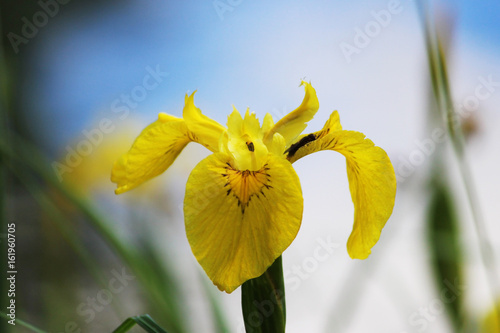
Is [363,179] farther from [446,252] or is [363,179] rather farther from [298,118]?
[446,252]

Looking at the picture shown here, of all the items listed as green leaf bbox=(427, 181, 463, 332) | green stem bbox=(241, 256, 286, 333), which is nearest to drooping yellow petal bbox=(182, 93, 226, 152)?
green stem bbox=(241, 256, 286, 333)

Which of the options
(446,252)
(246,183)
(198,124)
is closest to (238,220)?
Answer: (246,183)

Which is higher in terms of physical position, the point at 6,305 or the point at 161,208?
the point at 161,208

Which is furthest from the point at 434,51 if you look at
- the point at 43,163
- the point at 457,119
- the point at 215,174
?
the point at 43,163

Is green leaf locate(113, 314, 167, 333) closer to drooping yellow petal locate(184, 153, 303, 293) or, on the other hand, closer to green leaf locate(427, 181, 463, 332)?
drooping yellow petal locate(184, 153, 303, 293)

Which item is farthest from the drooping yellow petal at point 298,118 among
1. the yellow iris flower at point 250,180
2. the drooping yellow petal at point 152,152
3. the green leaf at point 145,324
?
the green leaf at point 145,324

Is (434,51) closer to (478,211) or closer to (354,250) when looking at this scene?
(478,211)
